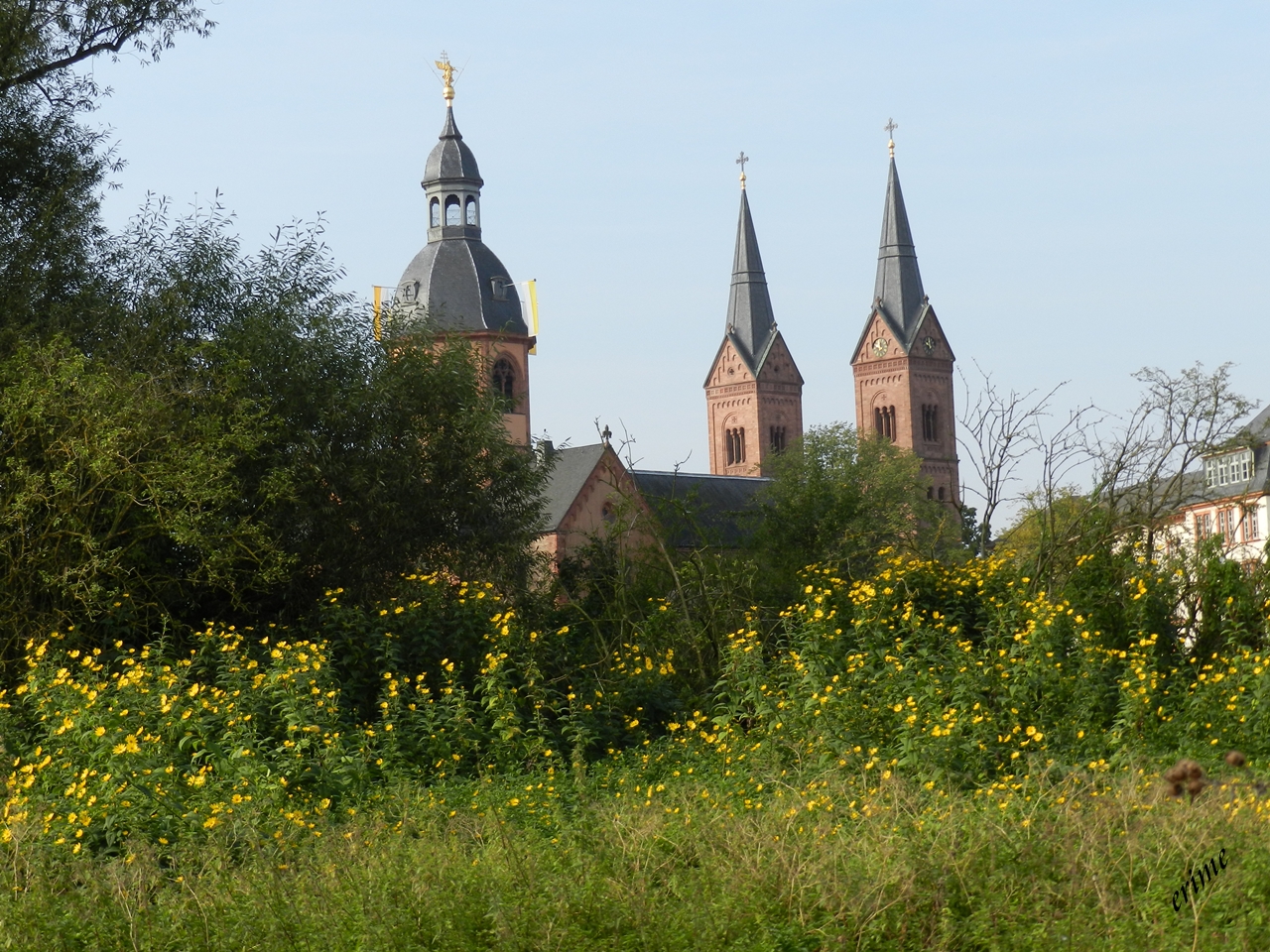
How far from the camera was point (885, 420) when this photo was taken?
329 ft

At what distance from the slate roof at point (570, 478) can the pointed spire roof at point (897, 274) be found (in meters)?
38.0

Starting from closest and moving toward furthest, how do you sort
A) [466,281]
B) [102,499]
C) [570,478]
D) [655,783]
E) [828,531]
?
[655,783] → [102,499] → [828,531] → [570,478] → [466,281]

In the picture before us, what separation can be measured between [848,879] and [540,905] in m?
1.18

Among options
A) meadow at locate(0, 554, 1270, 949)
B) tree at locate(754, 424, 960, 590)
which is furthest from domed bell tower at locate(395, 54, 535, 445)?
meadow at locate(0, 554, 1270, 949)

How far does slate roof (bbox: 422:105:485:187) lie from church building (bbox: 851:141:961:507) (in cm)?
3943

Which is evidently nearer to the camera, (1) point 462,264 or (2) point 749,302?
(1) point 462,264

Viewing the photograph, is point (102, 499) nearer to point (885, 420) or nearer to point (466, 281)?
point (466, 281)

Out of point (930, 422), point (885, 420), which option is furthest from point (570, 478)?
point (930, 422)

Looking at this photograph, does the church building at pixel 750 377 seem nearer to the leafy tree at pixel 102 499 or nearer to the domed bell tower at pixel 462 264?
the domed bell tower at pixel 462 264

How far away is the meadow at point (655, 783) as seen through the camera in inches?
225

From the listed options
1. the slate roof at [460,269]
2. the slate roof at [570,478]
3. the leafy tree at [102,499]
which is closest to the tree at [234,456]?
the leafy tree at [102,499]

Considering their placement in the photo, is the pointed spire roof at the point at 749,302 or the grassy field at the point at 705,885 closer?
Answer: the grassy field at the point at 705,885

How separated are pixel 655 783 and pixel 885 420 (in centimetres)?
9282

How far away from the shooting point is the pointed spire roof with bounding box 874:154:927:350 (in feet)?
315
